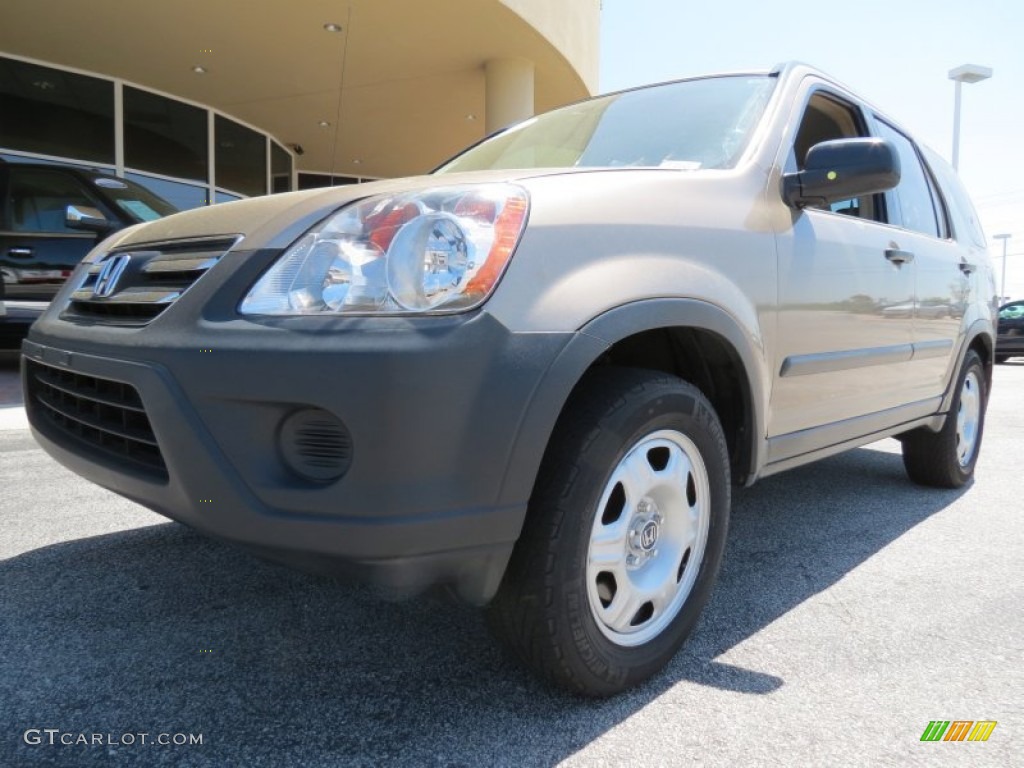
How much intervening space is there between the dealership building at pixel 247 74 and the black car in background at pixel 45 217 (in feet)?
7.94

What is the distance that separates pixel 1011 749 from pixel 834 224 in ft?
5.25

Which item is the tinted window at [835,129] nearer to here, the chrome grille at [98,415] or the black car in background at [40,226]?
the chrome grille at [98,415]

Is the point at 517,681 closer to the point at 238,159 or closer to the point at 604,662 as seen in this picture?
the point at 604,662

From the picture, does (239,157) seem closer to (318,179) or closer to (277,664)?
(318,179)

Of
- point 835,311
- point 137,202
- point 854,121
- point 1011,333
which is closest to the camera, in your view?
point 835,311

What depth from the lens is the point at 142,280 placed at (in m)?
1.79

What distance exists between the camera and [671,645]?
183 cm

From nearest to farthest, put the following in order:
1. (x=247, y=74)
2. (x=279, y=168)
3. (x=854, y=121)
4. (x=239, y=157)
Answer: (x=854, y=121)
(x=247, y=74)
(x=239, y=157)
(x=279, y=168)

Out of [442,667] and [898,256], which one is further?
[898,256]

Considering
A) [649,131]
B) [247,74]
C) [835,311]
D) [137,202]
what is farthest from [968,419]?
[247,74]

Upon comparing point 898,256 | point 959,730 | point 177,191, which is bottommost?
point 959,730

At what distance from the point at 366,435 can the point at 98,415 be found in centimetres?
88

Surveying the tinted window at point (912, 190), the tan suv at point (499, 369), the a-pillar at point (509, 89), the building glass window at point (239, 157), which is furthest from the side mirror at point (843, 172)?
the building glass window at point (239, 157)

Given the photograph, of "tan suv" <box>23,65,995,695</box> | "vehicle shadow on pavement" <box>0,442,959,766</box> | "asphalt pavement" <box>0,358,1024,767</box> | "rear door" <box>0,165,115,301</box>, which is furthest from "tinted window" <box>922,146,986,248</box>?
"rear door" <box>0,165,115,301</box>
